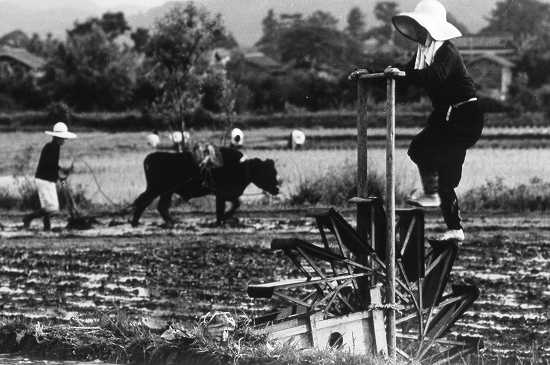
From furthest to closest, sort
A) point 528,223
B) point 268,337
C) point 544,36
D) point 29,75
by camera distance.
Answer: point 544,36 → point 29,75 → point 528,223 → point 268,337

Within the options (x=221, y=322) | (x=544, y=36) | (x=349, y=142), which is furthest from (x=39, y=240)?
(x=544, y=36)

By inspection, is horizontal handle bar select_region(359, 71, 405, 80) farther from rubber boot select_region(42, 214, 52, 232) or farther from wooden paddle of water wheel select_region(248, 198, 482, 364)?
rubber boot select_region(42, 214, 52, 232)

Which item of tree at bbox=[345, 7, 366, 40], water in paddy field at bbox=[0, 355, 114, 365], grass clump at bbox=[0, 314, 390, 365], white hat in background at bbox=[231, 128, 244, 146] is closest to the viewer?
grass clump at bbox=[0, 314, 390, 365]

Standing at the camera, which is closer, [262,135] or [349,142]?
[349,142]

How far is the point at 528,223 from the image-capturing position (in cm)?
1653

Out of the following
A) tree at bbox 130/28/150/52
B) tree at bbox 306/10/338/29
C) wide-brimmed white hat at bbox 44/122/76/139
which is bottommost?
wide-brimmed white hat at bbox 44/122/76/139

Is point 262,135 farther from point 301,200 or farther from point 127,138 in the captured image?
point 301,200

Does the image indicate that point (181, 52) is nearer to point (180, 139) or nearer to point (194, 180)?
point (180, 139)

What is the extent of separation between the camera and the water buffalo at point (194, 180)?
1616 cm

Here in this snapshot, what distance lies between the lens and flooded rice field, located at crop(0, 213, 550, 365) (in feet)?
29.9

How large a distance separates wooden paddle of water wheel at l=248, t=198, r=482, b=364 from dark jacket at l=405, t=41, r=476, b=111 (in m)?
0.68

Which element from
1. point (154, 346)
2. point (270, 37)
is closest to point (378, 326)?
point (154, 346)

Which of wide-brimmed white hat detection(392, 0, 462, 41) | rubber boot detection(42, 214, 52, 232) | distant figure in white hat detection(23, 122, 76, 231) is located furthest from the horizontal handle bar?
rubber boot detection(42, 214, 52, 232)

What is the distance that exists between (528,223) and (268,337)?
1131cm
